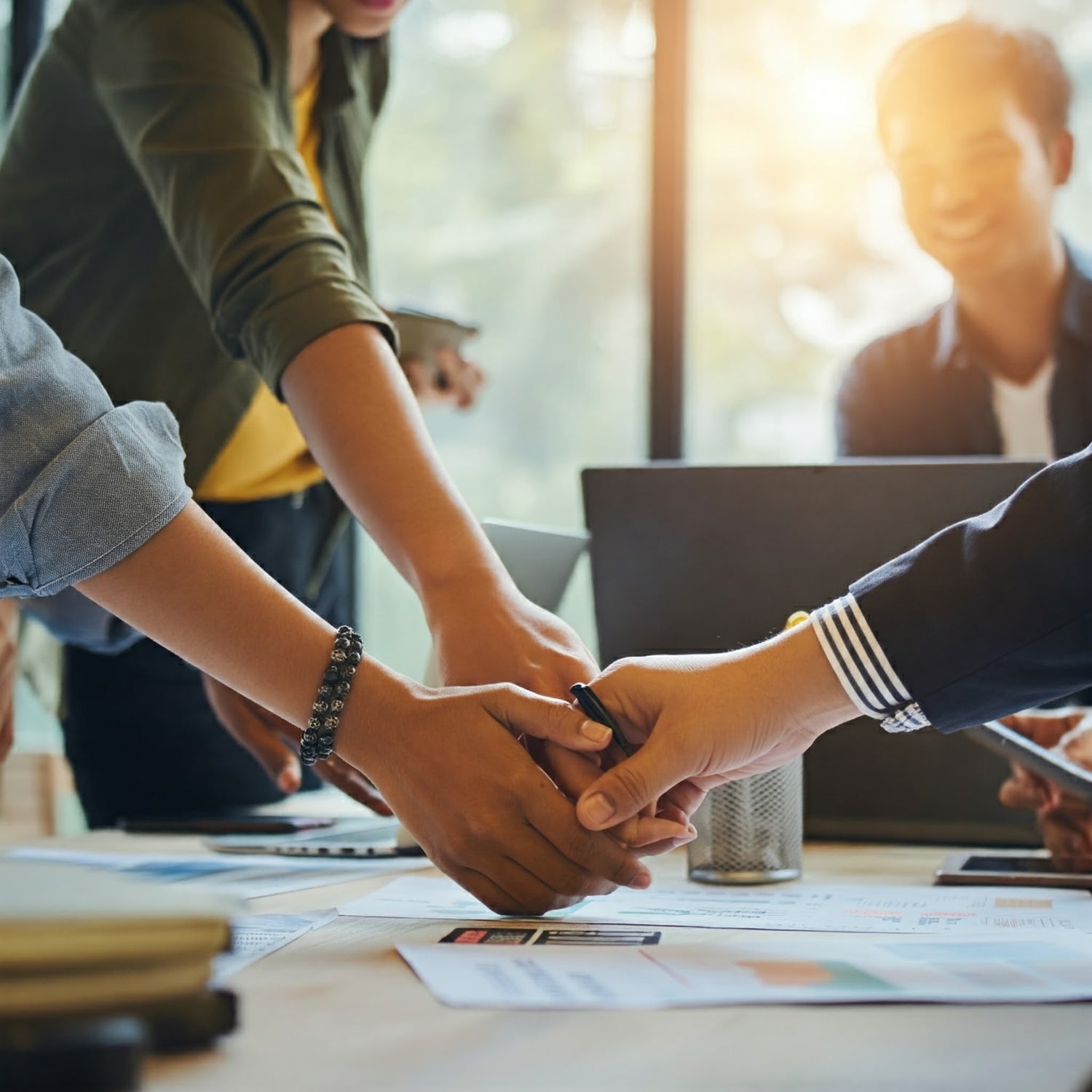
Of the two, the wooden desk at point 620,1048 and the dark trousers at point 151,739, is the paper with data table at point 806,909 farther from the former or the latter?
the dark trousers at point 151,739

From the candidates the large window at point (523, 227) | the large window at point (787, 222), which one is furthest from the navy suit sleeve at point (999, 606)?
the large window at point (523, 227)

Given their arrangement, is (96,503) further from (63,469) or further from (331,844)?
(331,844)

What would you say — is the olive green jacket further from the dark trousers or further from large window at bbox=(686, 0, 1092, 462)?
large window at bbox=(686, 0, 1092, 462)

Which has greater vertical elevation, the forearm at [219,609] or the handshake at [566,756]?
the forearm at [219,609]

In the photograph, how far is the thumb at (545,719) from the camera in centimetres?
93

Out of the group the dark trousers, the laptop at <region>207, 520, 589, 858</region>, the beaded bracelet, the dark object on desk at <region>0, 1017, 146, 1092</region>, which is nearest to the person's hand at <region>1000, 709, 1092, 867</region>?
the laptop at <region>207, 520, 589, 858</region>

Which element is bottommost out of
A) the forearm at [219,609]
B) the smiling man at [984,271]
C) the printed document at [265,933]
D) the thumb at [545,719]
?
the printed document at [265,933]

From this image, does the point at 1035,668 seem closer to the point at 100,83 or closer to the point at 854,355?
the point at 100,83

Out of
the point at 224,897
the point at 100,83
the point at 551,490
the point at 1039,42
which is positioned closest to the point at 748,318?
the point at 551,490

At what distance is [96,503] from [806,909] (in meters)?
0.57

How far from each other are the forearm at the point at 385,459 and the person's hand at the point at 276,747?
247 millimetres

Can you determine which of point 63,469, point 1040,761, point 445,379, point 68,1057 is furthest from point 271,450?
point 68,1057

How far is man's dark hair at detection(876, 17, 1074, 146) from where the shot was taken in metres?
2.22

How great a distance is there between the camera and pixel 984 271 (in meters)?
2.25
